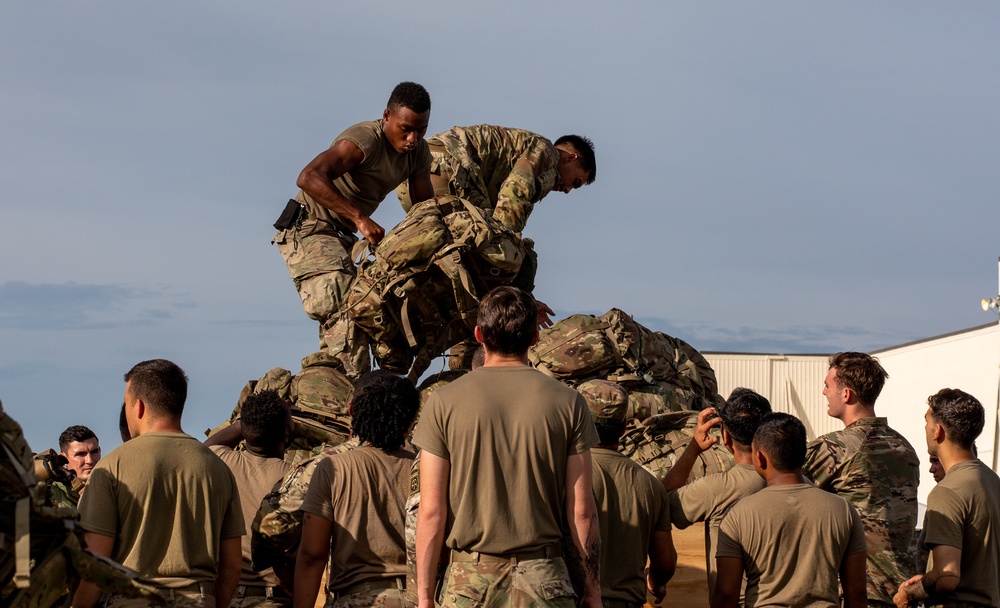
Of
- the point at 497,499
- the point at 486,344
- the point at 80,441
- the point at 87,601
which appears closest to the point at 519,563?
the point at 497,499

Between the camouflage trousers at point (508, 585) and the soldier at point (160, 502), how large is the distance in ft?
3.30

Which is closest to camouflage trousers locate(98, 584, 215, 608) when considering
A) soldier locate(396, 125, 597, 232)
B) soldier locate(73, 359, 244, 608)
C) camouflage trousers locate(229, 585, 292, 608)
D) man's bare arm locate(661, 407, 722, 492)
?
soldier locate(73, 359, 244, 608)

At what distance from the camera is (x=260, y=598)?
6.02 m

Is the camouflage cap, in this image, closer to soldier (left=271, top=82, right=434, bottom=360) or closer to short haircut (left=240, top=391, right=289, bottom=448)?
short haircut (left=240, top=391, right=289, bottom=448)

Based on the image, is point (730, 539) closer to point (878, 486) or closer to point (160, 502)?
point (878, 486)

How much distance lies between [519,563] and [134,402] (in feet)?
5.43

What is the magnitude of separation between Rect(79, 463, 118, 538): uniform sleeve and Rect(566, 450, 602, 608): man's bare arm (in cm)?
170

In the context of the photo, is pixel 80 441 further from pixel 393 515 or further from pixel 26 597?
pixel 26 597

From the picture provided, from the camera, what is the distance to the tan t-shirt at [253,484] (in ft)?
19.7

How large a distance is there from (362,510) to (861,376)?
8.38 ft

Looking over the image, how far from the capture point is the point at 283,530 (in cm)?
548

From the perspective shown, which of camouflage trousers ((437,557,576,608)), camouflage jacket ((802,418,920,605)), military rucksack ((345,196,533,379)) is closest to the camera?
camouflage trousers ((437,557,576,608))

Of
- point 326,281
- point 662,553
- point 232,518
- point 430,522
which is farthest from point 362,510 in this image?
point 326,281

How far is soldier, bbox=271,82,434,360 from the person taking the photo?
8.77m
